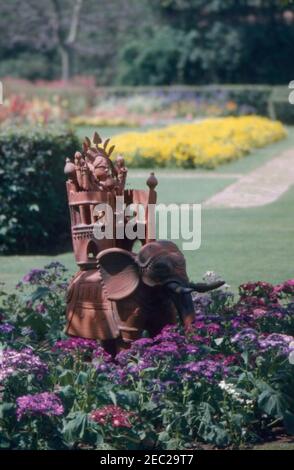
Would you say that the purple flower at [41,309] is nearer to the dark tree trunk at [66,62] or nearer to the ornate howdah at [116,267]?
the ornate howdah at [116,267]

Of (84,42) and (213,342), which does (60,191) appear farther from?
(84,42)

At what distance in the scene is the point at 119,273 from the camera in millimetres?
6180

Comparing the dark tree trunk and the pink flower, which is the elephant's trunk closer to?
the pink flower

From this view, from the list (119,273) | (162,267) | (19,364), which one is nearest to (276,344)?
(162,267)

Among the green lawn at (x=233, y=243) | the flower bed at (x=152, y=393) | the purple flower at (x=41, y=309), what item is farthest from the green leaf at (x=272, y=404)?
the green lawn at (x=233, y=243)

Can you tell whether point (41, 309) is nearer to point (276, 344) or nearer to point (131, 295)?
point (131, 295)

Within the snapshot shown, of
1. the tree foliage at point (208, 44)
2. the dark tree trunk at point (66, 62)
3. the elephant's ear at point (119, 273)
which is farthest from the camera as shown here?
the dark tree trunk at point (66, 62)

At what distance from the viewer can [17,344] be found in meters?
6.29

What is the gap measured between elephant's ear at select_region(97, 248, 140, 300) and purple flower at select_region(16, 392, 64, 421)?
1102mm

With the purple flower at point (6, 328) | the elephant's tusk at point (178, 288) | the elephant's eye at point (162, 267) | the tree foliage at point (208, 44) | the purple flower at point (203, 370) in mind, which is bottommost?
the tree foliage at point (208, 44)

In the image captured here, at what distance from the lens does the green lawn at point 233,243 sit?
10.1m

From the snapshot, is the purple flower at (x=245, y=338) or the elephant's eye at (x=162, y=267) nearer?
the purple flower at (x=245, y=338)

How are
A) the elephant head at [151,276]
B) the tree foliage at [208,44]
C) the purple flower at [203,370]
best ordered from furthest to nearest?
the tree foliage at [208,44] → the elephant head at [151,276] → the purple flower at [203,370]

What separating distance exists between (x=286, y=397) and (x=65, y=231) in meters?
6.94
